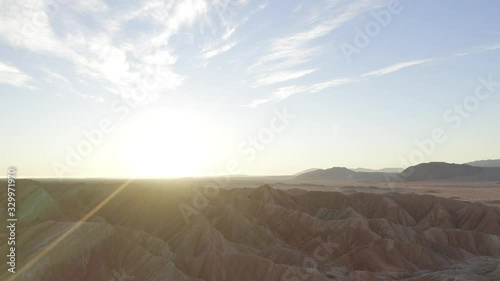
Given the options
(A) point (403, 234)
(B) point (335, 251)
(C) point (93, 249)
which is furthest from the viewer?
(A) point (403, 234)

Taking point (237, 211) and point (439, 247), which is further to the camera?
point (237, 211)

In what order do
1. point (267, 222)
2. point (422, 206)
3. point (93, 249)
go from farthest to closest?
point (422, 206), point (267, 222), point (93, 249)

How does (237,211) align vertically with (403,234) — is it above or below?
above

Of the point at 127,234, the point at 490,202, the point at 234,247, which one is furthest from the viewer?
the point at 490,202

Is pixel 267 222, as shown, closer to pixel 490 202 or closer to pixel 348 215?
pixel 348 215

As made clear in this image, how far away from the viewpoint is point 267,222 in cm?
7669

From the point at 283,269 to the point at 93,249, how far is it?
2269 cm

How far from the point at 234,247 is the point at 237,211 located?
14.7 metres

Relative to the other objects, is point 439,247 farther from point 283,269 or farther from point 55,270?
point 55,270

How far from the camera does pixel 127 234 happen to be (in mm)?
50719

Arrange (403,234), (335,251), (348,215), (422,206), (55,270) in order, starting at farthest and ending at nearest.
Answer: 1. (422,206)
2. (348,215)
3. (403,234)
4. (335,251)
5. (55,270)

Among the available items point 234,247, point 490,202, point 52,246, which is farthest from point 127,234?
point 490,202

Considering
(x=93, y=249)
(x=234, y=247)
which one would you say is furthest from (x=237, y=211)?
(x=93, y=249)

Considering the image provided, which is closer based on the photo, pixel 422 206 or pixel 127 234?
pixel 127 234
